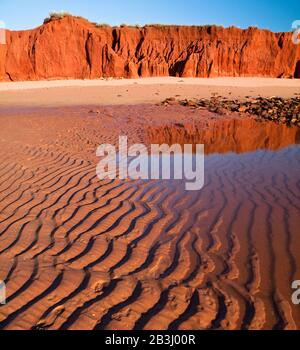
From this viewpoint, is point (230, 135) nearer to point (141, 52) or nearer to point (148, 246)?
point (148, 246)

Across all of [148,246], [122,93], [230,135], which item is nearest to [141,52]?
[122,93]

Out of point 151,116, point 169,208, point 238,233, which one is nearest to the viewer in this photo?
point 238,233

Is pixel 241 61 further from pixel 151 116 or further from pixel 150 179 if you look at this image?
pixel 150 179

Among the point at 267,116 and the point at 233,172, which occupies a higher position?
the point at 267,116

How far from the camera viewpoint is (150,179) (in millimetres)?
5684

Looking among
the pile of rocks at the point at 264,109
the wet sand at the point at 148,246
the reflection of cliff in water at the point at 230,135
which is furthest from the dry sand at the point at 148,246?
the pile of rocks at the point at 264,109

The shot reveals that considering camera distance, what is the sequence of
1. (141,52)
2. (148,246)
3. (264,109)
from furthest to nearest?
(141,52), (264,109), (148,246)

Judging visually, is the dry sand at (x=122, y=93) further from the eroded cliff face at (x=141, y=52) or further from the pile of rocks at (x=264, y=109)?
the eroded cliff face at (x=141, y=52)

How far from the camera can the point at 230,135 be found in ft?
30.2

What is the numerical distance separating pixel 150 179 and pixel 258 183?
6.29 ft

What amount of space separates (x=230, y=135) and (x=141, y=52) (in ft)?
107
